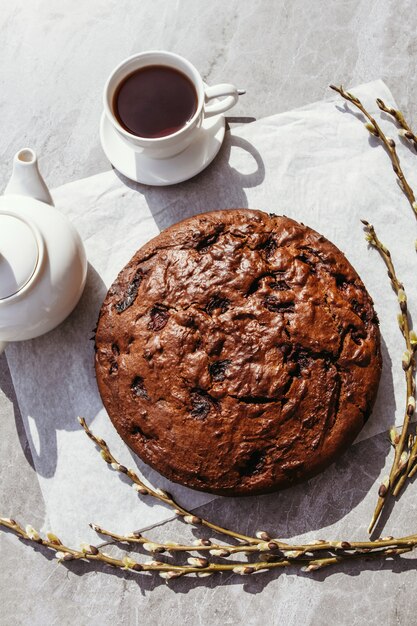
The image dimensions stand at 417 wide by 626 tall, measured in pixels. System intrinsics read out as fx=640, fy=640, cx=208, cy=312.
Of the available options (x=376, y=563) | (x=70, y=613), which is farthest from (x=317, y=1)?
(x=70, y=613)

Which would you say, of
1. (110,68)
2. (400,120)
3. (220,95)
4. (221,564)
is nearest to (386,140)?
(400,120)

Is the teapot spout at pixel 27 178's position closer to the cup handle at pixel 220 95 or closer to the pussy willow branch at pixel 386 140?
the cup handle at pixel 220 95

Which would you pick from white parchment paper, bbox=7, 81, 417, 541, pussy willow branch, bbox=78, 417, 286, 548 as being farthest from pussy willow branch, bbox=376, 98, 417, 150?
pussy willow branch, bbox=78, 417, 286, 548

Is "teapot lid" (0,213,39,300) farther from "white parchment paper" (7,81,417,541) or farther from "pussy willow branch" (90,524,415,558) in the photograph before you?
"pussy willow branch" (90,524,415,558)

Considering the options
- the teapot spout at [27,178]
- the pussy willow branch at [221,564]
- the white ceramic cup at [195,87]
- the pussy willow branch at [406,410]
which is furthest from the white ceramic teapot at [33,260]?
the pussy willow branch at [406,410]

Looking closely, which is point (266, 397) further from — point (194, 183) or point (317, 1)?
point (317, 1)

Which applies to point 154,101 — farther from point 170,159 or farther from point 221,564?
point 221,564
